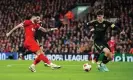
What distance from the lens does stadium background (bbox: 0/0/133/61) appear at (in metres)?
31.1

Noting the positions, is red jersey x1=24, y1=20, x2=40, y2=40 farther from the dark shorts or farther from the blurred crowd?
the blurred crowd

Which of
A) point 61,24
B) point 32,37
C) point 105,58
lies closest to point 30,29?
point 32,37

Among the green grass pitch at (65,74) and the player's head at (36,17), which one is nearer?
the green grass pitch at (65,74)

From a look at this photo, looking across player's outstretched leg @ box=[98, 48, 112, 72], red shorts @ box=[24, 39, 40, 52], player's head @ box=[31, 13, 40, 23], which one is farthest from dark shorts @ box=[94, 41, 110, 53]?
player's head @ box=[31, 13, 40, 23]

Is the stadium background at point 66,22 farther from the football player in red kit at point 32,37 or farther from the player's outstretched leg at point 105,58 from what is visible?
the player's outstretched leg at point 105,58

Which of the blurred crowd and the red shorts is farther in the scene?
the blurred crowd

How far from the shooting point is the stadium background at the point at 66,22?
31.1 m

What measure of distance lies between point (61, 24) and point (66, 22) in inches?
16.3

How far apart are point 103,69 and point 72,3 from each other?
22111mm

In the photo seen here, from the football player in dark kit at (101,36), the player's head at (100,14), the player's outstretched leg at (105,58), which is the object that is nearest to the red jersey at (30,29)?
the football player in dark kit at (101,36)

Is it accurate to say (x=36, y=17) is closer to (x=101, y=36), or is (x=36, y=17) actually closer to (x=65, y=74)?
(x=101, y=36)

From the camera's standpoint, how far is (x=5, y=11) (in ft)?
126

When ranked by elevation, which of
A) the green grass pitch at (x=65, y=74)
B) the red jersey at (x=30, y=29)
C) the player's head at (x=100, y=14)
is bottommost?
the green grass pitch at (x=65, y=74)

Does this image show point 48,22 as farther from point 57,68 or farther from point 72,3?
→ point 57,68
